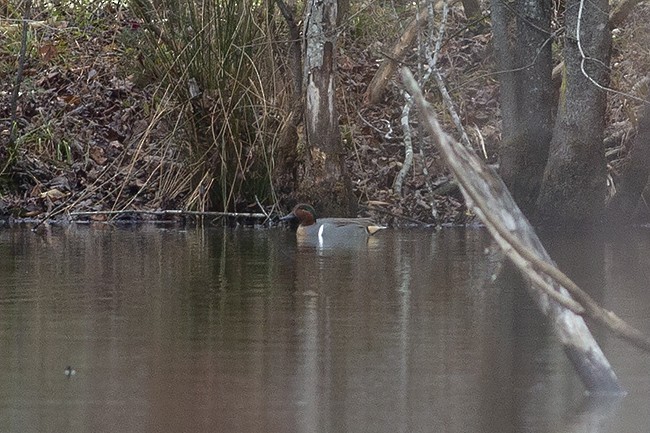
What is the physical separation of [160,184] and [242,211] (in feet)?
3.19

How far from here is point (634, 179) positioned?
575 inches

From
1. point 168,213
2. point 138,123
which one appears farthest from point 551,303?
point 138,123

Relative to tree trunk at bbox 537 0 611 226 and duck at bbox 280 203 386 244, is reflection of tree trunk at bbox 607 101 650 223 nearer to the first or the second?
tree trunk at bbox 537 0 611 226

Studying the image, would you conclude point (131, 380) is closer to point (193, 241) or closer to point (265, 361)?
point (265, 361)

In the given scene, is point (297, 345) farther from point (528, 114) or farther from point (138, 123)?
point (138, 123)

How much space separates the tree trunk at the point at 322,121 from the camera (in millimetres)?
14195

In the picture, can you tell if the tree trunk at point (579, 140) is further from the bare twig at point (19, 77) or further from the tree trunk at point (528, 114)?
the bare twig at point (19, 77)

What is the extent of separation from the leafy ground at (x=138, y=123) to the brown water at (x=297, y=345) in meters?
4.11

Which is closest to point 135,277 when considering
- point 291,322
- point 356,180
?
point 291,322

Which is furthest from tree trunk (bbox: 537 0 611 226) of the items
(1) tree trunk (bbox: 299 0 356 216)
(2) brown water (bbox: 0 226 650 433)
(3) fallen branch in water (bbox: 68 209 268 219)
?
(3) fallen branch in water (bbox: 68 209 268 219)

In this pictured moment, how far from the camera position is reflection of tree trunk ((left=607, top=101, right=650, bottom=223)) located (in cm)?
1432

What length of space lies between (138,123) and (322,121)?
13.0 feet

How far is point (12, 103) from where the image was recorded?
666 inches

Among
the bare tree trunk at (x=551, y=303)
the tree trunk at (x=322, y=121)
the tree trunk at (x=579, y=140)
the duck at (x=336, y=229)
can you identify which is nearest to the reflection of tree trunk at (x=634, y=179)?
the tree trunk at (x=579, y=140)
